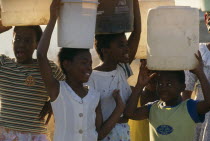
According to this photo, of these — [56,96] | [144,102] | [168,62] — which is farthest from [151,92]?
[56,96]

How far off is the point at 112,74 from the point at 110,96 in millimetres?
172

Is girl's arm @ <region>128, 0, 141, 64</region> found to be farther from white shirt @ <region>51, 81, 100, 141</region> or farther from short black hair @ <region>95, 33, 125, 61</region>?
white shirt @ <region>51, 81, 100, 141</region>

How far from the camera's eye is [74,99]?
12.5 ft

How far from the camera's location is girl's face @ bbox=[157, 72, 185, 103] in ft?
13.2

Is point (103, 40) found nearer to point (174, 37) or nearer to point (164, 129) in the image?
point (174, 37)

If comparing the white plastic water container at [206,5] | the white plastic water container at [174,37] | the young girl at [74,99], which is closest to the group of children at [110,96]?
the young girl at [74,99]

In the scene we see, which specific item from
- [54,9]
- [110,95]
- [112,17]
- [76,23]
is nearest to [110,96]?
[110,95]

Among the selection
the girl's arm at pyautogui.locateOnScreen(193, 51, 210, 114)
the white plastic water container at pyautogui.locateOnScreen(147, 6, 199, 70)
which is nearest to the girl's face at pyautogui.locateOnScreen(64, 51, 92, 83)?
the white plastic water container at pyautogui.locateOnScreen(147, 6, 199, 70)

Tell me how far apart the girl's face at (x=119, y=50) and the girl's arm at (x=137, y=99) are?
0.15m

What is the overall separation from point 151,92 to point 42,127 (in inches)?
39.4

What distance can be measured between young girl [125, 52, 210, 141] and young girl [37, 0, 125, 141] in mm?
298

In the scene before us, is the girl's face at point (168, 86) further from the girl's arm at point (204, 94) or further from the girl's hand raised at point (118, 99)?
the girl's hand raised at point (118, 99)

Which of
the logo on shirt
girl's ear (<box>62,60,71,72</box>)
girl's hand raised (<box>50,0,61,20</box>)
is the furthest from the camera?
the logo on shirt

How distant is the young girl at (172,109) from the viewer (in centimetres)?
398
